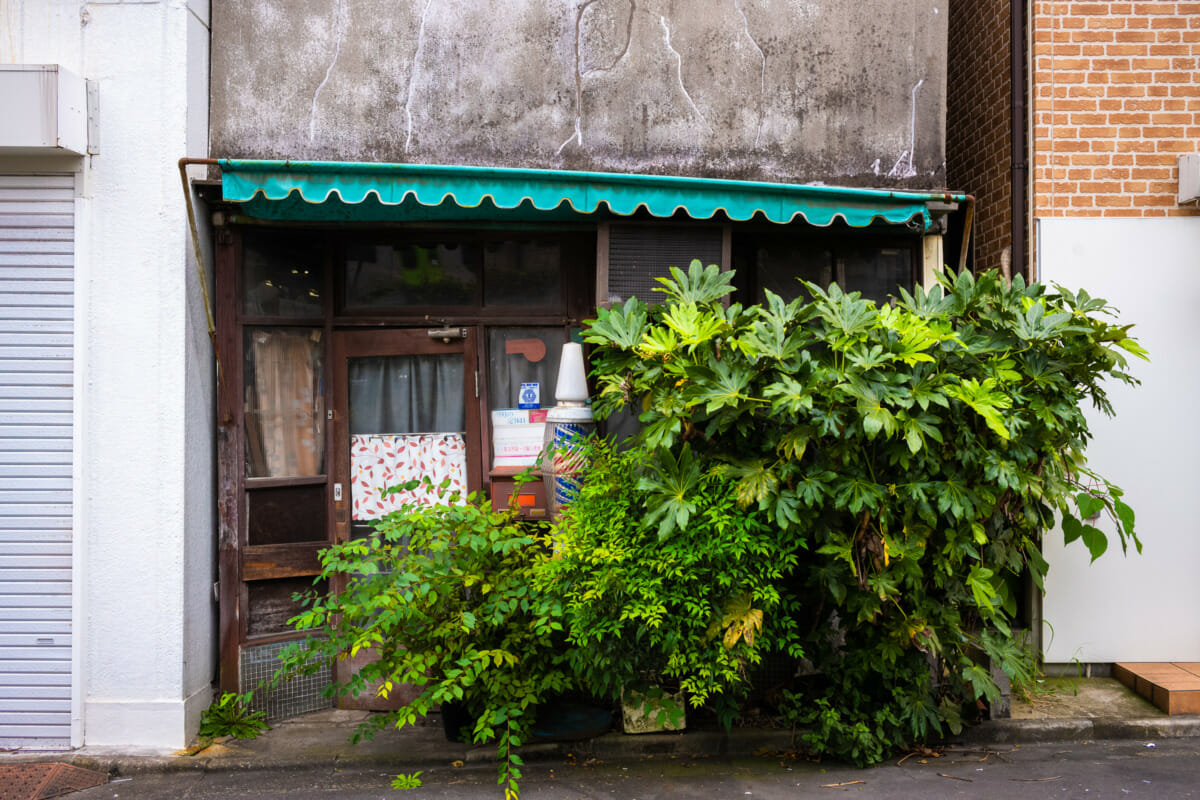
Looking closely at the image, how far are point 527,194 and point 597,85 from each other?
1206 millimetres

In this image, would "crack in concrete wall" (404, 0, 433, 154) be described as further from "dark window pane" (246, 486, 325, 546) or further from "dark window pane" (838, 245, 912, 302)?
"dark window pane" (838, 245, 912, 302)

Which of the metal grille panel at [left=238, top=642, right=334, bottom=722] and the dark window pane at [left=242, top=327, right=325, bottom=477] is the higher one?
the dark window pane at [left=242, top=327, right=325, bottom=477]

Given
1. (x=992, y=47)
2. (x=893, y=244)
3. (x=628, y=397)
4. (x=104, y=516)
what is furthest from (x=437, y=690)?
(x=992, y=47)

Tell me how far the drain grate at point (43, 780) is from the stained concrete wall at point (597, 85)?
4.09 metres

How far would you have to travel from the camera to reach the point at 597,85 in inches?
214

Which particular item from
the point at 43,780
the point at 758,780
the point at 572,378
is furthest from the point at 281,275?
the point at 758,780

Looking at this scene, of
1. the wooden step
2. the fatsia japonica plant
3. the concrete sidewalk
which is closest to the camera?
the fatsia japonica plant

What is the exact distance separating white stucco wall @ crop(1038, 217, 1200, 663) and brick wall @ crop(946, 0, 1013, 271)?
2.99ft

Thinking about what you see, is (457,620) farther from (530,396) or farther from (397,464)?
(530,396)

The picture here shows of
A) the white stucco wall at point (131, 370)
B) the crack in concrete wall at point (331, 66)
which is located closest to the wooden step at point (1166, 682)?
the white stucco wall at point (131, 370)

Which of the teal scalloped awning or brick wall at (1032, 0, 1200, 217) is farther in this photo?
brick wall at (1032, 0, 1200, 217)

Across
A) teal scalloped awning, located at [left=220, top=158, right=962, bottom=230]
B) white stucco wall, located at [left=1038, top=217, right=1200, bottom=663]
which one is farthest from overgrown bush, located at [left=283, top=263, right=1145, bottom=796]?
white stucco wall, located at [left=1038, top=217, right=1200, bottom=663]

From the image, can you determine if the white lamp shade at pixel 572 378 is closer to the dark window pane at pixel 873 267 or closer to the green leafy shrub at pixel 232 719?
the dark window pane at pixel 873 267

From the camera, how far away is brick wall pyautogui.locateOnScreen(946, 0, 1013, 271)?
6.33m
